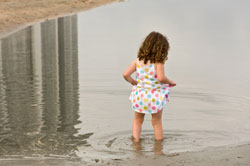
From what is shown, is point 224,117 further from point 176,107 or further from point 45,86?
point 45,86

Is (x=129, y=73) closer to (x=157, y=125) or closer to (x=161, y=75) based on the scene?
(x=161, y=75)

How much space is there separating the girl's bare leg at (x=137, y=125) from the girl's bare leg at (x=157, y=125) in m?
0.14

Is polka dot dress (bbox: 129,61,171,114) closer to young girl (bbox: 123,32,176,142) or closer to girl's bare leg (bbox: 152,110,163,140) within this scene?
young girl (bbox: 123,32,176,142)

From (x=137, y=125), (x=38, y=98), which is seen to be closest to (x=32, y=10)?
(x=38, y=98)

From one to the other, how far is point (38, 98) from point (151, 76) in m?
3.14

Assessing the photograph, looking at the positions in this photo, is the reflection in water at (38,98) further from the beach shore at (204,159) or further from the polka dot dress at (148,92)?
the beach shore at (204,159)

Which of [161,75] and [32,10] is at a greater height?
[32,10]

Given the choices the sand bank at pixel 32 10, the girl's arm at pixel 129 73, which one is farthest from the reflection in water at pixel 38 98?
the sand bank at pixel 32 10

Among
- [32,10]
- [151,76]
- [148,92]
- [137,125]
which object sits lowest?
[137,125]

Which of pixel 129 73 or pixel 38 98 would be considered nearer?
pixel 129 73

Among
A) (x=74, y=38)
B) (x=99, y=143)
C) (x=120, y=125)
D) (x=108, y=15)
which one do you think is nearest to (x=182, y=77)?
(x=120, y=125)

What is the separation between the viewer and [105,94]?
9875 mm

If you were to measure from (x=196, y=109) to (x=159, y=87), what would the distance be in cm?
230

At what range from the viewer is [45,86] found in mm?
10383
